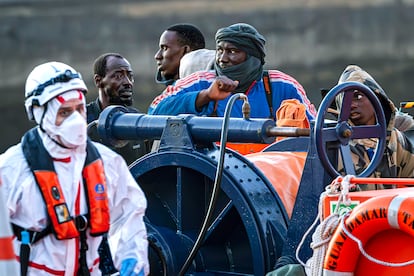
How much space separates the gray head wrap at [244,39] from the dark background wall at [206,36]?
5.75 m

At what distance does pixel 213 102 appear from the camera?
20.3 feet

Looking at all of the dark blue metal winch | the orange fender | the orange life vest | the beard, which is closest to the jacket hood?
the orange fender

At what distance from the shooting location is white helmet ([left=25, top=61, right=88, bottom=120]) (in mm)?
4359

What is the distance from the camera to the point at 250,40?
259 inches

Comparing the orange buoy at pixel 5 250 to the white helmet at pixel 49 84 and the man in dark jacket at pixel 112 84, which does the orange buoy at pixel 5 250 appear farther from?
the man in dark jacket at pixel 112 84

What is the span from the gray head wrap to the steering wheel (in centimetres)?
147

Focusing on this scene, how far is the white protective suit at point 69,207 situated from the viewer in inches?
169

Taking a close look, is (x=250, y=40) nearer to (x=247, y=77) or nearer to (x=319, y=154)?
(x=247, y=77)

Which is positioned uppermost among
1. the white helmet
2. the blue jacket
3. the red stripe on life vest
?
the white helmet

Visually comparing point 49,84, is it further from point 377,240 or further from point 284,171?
point 284,171

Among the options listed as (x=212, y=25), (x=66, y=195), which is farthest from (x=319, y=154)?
(x=212, y=25)

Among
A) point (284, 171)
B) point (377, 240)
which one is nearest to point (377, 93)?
point (284, 171)

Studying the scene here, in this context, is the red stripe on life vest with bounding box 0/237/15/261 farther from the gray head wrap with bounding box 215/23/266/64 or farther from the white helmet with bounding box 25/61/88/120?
the gray head wrap with bounding box 215/23/266/64

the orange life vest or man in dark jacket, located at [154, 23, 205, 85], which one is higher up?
man in dark jacket, located at [154, 23, 205, 85]
